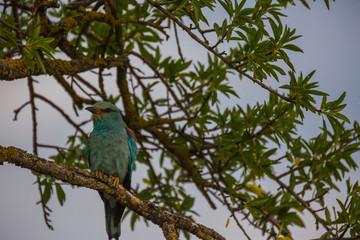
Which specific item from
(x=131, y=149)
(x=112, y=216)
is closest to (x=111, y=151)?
(x=131, y=149)

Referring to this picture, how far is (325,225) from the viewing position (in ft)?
13.3

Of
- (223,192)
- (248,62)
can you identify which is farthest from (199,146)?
(248,62)

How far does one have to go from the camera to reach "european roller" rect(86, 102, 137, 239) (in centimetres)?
466

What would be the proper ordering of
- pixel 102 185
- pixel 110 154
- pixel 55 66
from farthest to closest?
pixel 110 154 < pixel 55 66 < pixel 102 185

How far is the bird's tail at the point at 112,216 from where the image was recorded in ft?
15.4

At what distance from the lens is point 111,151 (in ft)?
15.4

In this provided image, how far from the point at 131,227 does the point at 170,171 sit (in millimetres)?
831

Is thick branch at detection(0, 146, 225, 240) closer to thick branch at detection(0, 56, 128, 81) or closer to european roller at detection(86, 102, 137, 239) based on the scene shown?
thick branch at detection(0, 56, 128, 81)

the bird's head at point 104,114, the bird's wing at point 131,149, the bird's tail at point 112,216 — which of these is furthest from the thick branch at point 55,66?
the bird's tail at point 112,216

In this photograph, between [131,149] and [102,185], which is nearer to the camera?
[102,185]

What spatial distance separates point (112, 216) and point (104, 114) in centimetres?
111

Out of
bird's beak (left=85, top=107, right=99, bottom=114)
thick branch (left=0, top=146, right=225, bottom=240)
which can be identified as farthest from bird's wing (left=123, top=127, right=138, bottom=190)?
thick branch (left=0, top=146, right=225, bottom=240)

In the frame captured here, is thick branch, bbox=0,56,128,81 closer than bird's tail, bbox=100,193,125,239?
Yes

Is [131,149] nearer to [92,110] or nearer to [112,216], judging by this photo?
[92,110]
